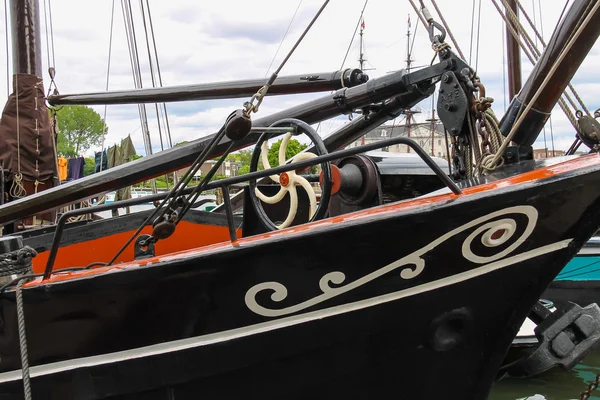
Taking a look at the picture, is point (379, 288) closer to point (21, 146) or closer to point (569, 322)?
point (569, 322)

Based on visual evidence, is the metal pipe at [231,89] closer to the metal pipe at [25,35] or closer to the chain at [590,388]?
the metal pipe at [25,35]

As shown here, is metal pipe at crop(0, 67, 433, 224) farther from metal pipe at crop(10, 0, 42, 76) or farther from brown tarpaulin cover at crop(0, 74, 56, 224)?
metal pipe at crop(10, 0, 42, 76)

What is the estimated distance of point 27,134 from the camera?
25.3 ft

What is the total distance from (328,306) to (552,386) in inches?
232

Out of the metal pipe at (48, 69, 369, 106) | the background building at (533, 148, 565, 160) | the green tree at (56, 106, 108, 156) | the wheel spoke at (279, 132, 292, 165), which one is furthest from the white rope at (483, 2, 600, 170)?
the green tree at (56, 106, 108, 156)

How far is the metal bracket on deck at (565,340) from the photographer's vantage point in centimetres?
325

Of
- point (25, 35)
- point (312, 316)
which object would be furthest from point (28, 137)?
point (312, 316)

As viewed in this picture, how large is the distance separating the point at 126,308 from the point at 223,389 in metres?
0.68

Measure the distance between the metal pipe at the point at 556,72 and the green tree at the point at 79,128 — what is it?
6725 centimetres

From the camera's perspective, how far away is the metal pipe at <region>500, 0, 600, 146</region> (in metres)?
3.10

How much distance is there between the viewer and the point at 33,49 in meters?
8.66

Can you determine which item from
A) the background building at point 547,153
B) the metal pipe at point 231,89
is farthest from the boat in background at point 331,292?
the background building at point 547,153

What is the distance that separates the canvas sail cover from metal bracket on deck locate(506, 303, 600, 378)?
22.6 ft

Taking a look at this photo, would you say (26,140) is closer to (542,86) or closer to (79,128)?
(542,86)
